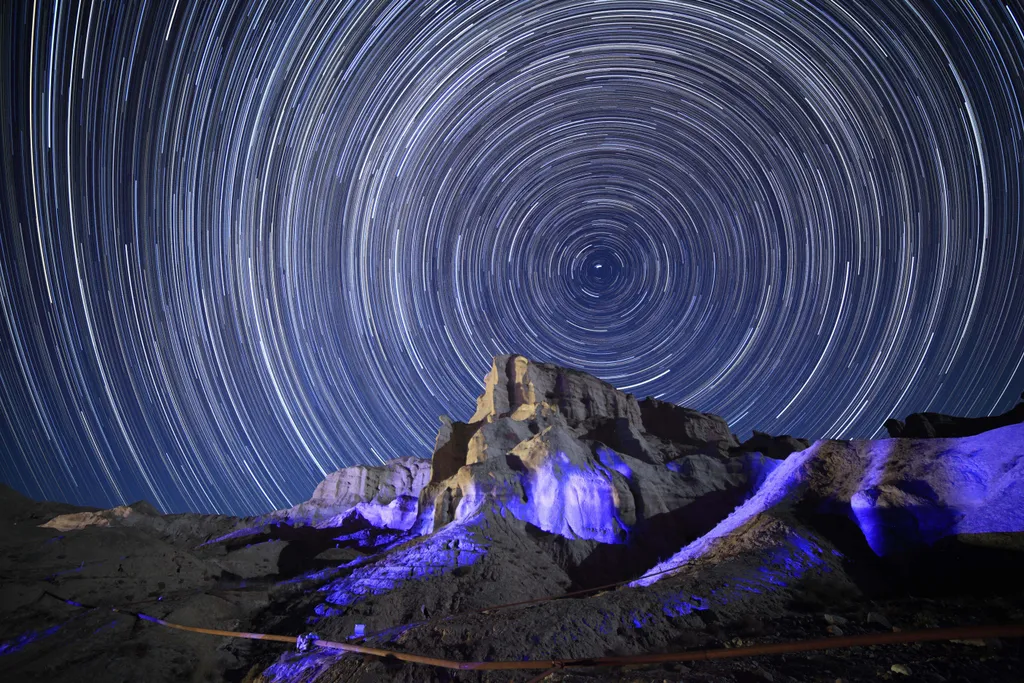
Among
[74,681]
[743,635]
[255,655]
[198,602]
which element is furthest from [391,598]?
[743,635]

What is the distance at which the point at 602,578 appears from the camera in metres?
22.0

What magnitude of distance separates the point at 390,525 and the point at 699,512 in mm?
26138

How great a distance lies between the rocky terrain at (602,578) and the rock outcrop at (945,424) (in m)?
18.6

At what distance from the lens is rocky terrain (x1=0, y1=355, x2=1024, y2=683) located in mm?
9695

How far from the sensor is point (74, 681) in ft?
35.3

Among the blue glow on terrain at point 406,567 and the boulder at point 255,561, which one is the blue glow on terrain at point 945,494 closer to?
the blue glow on terrain at point 406,567

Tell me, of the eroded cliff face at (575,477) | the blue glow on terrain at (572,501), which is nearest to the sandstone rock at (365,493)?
the eroded cliff face at (575,477)

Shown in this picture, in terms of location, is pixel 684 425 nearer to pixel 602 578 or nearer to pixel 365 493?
pixel 602 578

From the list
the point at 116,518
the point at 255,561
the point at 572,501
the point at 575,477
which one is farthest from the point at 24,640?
the point at 116,518

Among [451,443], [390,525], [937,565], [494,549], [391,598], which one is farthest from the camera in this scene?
[451,443]

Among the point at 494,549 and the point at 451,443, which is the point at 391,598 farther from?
the point at 451,443

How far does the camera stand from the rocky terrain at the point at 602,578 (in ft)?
31.8

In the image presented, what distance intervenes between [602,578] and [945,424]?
37.1 m

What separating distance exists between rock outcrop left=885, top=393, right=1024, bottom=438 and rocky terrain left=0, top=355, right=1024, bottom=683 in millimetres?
18593
